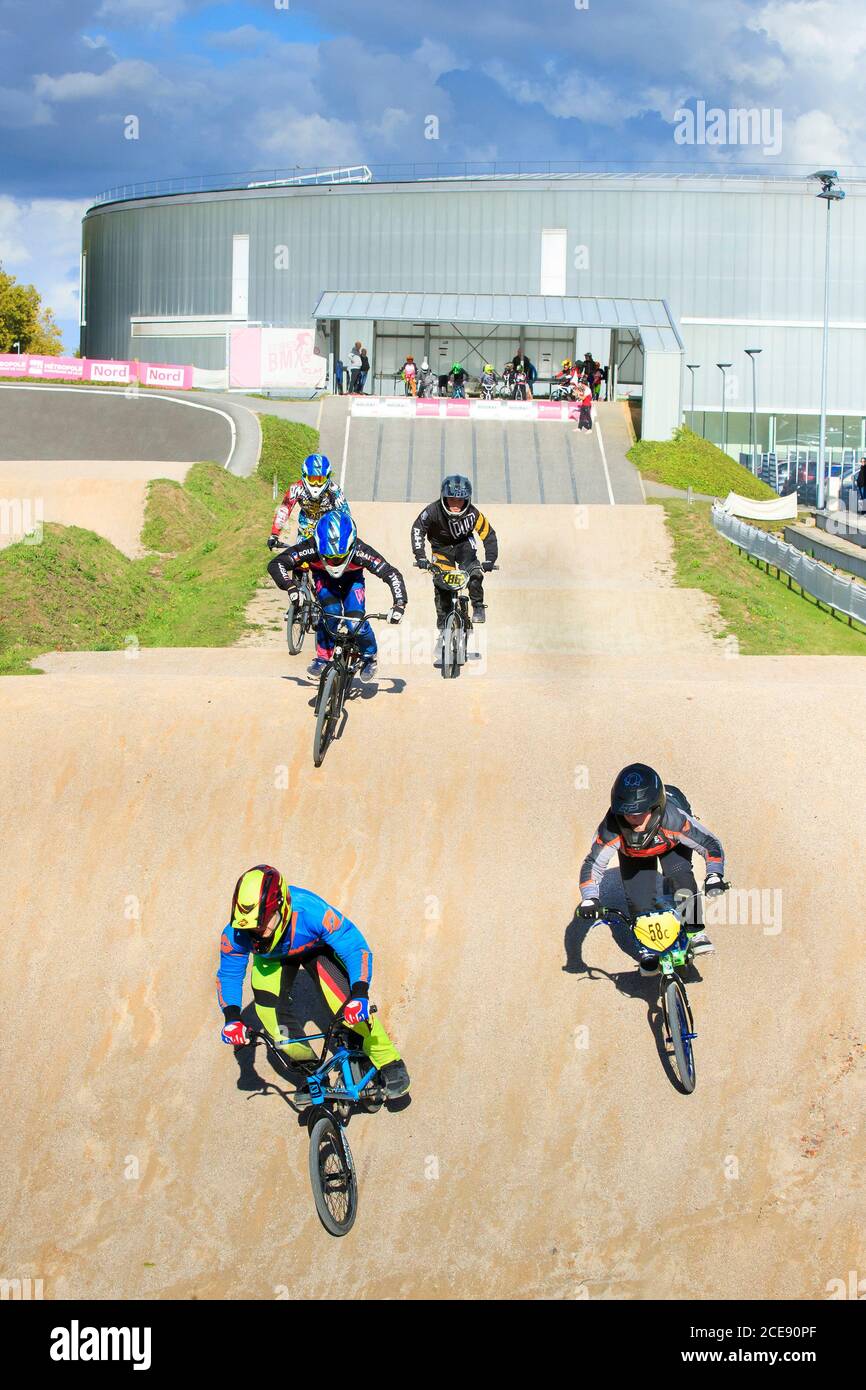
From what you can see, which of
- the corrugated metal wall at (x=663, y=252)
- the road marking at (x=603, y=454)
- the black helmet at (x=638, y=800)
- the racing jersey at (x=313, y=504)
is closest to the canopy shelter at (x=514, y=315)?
the road marking at (x=603, y=454)

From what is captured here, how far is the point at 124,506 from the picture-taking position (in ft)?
97.8

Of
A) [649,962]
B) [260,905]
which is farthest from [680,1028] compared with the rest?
[260,905]

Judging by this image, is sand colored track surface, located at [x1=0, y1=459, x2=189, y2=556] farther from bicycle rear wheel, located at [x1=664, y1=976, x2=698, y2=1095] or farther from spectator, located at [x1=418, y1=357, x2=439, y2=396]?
bicycle rear wheel, located at [x1=664, y1=976, x2=698, y2=1095]

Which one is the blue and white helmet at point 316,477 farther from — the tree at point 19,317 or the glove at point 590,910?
the tree at point 19,317

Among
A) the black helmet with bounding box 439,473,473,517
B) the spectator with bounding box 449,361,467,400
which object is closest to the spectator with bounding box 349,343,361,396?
the spectator with bounding box 449,361,467,400

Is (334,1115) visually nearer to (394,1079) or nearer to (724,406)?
(394,1079)

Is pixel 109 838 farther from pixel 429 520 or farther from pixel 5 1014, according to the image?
pixel 429 520

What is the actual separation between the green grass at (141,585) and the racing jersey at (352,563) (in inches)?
251

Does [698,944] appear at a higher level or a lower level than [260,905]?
A: lower

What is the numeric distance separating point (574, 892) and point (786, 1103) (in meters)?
2.45

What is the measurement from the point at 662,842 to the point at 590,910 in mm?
697

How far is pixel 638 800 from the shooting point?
7.97 m

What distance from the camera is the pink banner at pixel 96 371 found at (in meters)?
55.4

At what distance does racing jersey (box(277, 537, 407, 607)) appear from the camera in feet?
39.5
